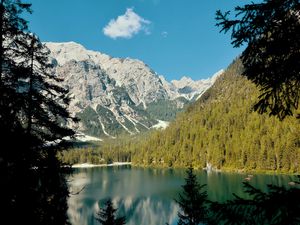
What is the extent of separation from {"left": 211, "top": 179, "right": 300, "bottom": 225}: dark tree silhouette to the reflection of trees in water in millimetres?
70131

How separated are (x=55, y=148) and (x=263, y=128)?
172m

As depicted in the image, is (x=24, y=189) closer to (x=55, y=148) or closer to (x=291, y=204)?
(x=55, y=148)

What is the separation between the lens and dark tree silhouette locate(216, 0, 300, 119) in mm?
6211

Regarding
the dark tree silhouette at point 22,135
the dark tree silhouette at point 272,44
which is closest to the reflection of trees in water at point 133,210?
the dark tree silhouette at point 22,135

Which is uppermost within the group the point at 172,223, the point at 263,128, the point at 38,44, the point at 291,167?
the point at 263,128

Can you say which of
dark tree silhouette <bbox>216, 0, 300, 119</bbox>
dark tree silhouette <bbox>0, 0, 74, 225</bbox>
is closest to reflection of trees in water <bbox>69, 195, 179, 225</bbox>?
dark tree silhouette <bbox>0, 0, 74, 225</bbox>

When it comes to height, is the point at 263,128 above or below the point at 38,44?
above

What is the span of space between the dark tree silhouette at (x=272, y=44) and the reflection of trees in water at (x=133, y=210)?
69501mm

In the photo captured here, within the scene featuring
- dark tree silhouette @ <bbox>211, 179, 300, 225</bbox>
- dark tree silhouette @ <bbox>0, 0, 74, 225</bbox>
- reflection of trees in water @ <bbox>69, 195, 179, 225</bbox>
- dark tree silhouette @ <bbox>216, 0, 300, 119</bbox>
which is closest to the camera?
dark tree silhouette @ <bbox>211, 179, 300, 225</bbox>

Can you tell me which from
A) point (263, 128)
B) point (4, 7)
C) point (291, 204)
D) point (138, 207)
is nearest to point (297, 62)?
point (291, 204)

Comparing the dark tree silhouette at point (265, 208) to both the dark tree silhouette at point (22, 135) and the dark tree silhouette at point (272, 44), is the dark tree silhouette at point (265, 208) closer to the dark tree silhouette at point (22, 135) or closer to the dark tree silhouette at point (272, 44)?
the dark tree silhouette at point (272, 44)

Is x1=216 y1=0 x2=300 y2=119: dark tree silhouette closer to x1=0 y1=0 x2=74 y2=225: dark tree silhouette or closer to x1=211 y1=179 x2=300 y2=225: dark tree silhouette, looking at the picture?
x1=211 y1=179 x2=300 y2=225: dark tree silhouette

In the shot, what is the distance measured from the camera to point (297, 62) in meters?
6.01

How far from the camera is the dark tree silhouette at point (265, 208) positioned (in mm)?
4785
